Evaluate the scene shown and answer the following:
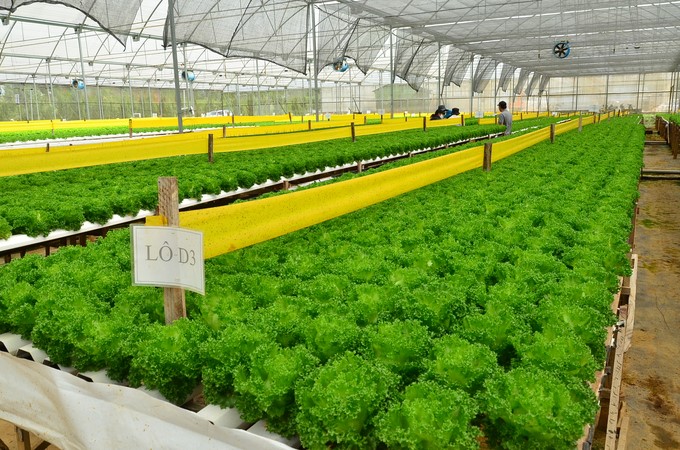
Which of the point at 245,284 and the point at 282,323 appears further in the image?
the point at 245,284

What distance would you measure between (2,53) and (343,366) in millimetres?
33427

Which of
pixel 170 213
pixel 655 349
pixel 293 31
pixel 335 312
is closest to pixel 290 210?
pixel 335 312

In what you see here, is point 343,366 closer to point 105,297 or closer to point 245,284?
point 245,284

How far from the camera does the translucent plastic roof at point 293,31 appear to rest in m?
22.0

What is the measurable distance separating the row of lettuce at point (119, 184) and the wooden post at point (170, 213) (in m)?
3.25

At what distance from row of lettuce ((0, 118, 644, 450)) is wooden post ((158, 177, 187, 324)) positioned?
0.34 ft

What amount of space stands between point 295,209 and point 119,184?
3.64m

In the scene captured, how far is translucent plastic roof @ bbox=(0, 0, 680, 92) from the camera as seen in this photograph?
2198 centimetres

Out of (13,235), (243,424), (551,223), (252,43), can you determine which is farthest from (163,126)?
(243,424)

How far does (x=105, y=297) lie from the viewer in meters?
3.58

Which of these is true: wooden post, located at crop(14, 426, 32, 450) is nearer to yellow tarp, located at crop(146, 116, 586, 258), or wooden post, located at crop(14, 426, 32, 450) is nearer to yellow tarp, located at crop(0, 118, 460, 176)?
yellow tarp, located at crop(146, 116, 586, 258)

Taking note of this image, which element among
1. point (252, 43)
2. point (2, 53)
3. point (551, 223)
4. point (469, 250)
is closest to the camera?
point (469, 250)

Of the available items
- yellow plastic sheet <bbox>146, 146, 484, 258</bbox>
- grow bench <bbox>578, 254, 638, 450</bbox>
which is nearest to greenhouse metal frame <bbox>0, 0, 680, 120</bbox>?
yellow plastic sheet <bbox>146, 146, 484, 258</bbox>

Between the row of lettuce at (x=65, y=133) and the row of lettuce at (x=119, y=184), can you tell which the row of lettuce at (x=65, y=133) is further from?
the row of lettuce at (x=119, y=184)
